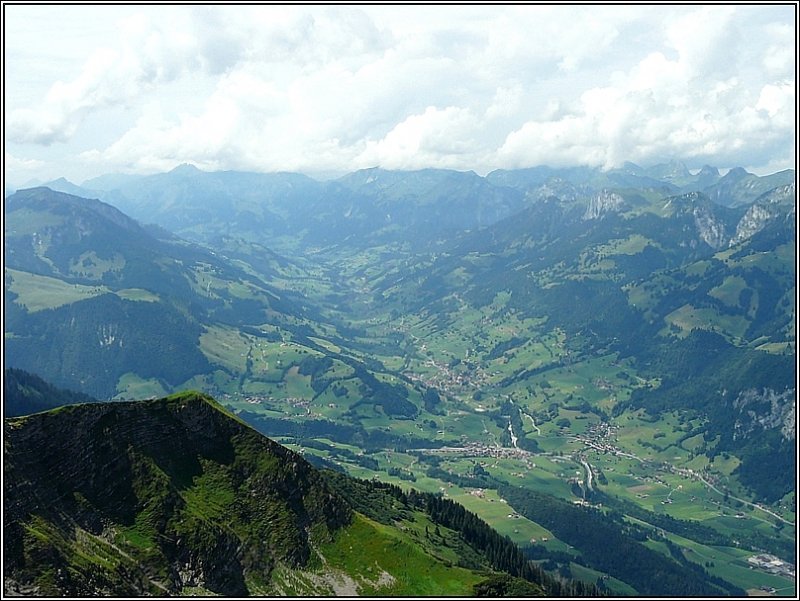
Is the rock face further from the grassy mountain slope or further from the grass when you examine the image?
the grass

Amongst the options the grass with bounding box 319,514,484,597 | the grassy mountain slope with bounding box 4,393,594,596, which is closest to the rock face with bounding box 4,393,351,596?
the grassy mountain slope with bounding box 4,393,594,596

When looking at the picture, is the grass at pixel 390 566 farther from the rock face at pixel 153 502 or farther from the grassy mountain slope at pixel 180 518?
the rock face at pixel 153 502

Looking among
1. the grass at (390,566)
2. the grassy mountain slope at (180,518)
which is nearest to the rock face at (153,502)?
the grassy mountain slope at (180,518)

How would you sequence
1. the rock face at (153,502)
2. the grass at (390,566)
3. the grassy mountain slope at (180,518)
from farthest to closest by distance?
the grass at (390,566) → the grassy mountain slope at (180,518) → the rock face at (153,502)

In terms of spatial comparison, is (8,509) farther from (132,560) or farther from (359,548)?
(359,548)

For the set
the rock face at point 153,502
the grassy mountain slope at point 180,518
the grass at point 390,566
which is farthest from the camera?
the grass at point 390,566

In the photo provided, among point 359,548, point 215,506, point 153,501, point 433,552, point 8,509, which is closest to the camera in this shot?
point 8,509

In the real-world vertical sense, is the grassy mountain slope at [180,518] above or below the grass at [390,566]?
above

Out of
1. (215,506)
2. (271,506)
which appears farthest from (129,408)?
(271,506)
